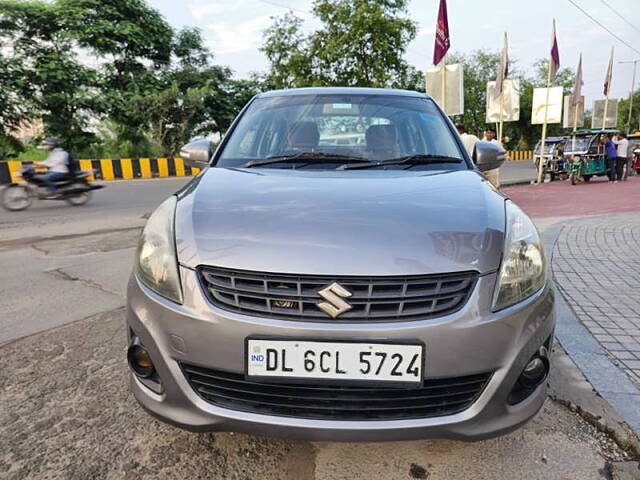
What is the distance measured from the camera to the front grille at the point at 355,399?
4.85 feet

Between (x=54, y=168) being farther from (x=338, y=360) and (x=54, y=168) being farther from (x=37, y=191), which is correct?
(x=338, y=360)

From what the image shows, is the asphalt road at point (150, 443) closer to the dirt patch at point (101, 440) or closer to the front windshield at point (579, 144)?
the dirt patch at point (101, 440)

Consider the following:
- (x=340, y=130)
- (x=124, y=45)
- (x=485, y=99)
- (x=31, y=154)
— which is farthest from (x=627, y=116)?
(x=340, y=130)

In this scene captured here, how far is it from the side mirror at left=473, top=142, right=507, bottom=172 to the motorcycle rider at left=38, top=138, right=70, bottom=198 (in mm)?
8494

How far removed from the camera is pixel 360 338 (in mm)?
1425

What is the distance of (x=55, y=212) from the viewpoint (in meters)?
8.48

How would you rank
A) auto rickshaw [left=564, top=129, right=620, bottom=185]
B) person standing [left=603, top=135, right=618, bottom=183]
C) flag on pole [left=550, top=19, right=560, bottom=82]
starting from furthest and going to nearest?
person standing [left=603, top=135, right=618, bottom=183] < auto rickshaw [left=564, top=129, right=620, bottom=185] < flag on pole [left=550, top=19, right=560, bottom=82]

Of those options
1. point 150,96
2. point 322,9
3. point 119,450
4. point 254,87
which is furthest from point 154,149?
point 119,450

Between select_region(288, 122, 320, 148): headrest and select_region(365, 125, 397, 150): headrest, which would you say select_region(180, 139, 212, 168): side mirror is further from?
select_region(365, 125, 397, 150): headrest

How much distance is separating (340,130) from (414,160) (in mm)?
579

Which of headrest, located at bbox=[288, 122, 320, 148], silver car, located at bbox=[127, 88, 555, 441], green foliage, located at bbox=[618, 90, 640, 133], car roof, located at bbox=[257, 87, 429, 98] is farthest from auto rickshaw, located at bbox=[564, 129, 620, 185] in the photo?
green foliage, located at bbox=[618, 90, 640, 133]

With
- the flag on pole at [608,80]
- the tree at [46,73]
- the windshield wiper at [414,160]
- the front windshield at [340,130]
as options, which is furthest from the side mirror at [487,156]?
the flag on pole at [608,80]

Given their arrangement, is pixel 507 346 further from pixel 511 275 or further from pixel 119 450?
pixel 119 450

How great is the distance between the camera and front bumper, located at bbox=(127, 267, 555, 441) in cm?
143
